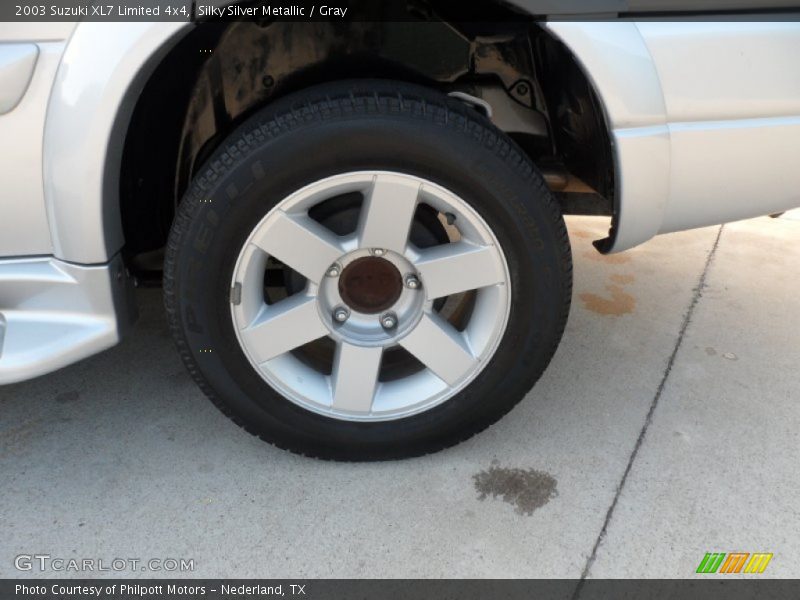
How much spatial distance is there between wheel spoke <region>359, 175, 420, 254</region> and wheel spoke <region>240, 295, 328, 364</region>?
23 cm

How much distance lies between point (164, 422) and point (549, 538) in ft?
3.81

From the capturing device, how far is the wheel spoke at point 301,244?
170cm

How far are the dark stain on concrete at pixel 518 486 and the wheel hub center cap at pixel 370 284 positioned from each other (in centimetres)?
55

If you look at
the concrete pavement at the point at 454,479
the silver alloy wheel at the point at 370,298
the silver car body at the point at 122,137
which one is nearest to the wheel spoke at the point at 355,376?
the silver alloy wheel at the point at 370,298

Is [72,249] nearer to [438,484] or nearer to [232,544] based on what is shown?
[232,544]

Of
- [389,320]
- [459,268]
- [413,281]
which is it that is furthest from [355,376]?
[459,268]

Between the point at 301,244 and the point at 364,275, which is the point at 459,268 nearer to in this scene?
the point at 364,275

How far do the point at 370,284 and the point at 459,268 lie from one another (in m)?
0.23

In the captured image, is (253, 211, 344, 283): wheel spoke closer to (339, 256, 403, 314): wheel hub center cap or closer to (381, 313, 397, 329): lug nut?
(339, 256, 403, 314): wheel hub center cap

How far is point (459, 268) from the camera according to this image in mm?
1792

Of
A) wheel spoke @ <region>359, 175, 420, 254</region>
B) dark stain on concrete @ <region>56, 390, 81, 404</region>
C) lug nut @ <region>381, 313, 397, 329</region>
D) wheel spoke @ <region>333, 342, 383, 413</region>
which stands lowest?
dark stain on concrete @ <region>56, 390, 81, 404</region>

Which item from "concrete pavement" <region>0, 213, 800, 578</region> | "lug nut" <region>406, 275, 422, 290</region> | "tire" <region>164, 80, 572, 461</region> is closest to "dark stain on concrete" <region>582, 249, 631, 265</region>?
"concrete pavement" <region>0, 213, 800, 578</region>

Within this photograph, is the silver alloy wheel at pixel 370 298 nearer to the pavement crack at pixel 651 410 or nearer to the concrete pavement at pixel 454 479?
the concrete pavement at pixel 454 479

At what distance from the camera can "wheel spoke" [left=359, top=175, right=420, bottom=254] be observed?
1688mm
